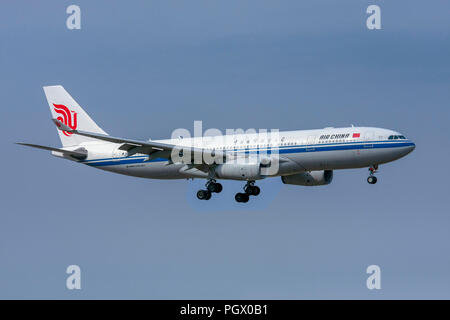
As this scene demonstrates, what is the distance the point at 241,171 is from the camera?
245 ft

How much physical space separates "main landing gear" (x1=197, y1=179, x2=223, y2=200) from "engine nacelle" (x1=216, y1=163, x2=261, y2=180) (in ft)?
8.70

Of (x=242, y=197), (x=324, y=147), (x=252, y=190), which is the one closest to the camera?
(x=324, y=147)

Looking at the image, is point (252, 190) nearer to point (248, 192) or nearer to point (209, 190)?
point (248, 192)

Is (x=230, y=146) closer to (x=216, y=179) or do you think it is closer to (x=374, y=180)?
(x=216, y=179)


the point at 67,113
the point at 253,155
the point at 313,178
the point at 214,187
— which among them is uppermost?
the point at 67,113

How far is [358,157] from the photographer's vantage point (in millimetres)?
73125

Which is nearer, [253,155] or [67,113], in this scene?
[253,155]

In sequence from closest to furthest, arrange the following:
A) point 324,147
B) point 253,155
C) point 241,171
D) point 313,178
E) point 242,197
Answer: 1. point 324,147
2. point 241,171
3. point 253,155
4. point 242,197
5. point 313,178

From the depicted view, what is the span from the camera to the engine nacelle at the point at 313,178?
8069 centimetres

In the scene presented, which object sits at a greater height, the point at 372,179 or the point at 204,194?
the point at 204,194

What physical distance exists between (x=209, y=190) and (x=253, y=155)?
212 inches

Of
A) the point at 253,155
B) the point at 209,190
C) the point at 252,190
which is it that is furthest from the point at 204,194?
the point at 253,155
